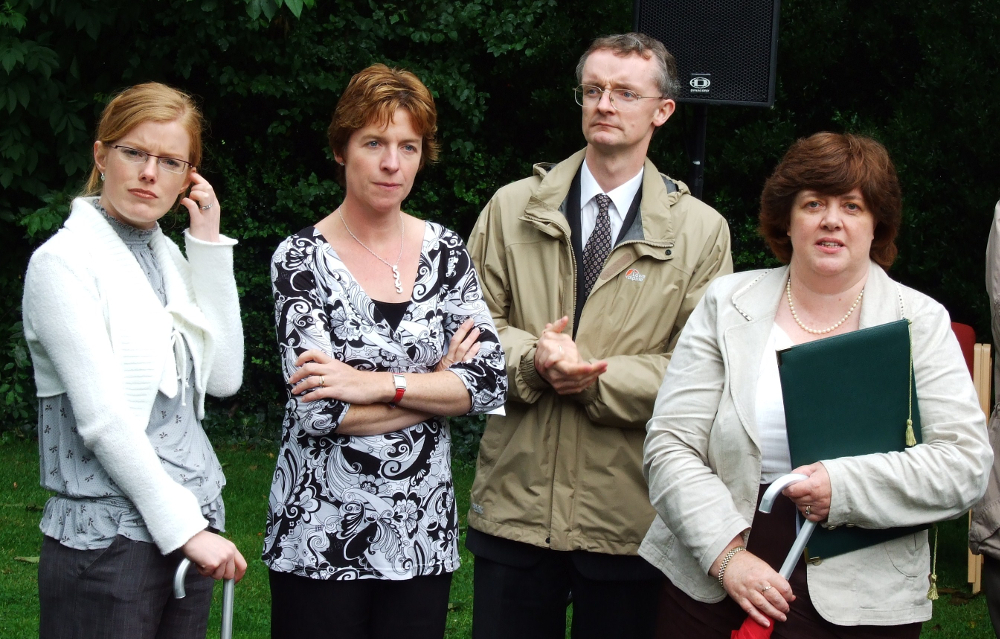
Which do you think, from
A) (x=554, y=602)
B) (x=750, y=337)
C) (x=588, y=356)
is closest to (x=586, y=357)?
(x=588, y=356)

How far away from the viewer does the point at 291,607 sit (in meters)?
2.62

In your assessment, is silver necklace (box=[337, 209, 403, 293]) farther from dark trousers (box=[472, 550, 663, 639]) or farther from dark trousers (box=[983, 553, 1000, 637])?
dark trousers (box=[983, 553, 1000, 637])

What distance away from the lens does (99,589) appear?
2260mm

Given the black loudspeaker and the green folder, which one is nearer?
the green folder

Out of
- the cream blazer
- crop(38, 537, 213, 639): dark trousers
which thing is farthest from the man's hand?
crop(38, 537, 213, 639): dark trousers

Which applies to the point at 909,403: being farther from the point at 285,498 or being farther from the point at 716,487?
the point at 285,498

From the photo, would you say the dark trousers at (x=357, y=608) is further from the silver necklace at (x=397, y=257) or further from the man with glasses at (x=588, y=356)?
the silver necklace at (x=397, y=257)

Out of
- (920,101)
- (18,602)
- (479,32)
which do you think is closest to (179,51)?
(479,32)

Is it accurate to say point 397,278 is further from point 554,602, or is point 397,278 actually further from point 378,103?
point 554,602

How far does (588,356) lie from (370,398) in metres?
0.72

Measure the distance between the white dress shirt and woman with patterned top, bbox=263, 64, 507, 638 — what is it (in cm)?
55

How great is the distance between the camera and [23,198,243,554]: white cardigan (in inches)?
87.1

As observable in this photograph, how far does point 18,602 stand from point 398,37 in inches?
181

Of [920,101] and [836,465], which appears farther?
[920,101]
